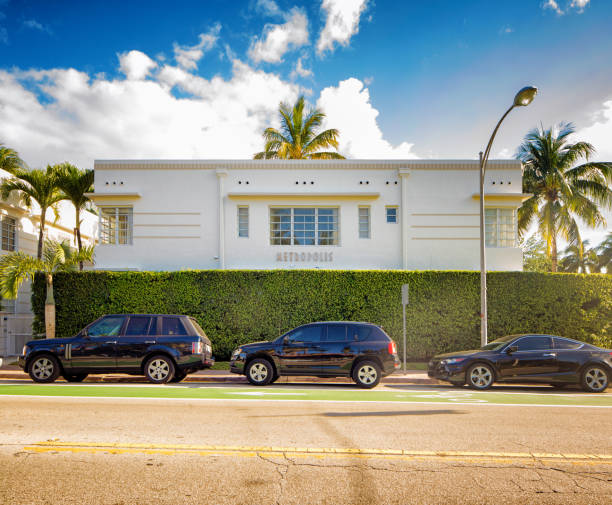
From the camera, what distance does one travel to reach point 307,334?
1173 centimetres

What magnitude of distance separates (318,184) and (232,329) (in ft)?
24.2

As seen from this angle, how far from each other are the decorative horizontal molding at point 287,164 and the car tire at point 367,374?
34.1ft

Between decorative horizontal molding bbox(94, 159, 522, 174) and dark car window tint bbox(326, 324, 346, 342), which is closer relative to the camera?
dark car window tint bbox(326, 324, 346, 342)

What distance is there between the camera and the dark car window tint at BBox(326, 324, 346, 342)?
11648 mm

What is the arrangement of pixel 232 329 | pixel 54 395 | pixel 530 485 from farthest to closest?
pixel 232 329 < pixel 54 395 < pixel 530 485

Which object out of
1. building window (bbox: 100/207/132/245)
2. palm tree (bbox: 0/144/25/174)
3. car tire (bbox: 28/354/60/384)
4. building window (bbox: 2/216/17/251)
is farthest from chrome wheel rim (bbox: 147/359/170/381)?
palm tree (bbox: 0/144/25/174)

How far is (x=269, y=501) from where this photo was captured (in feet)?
12.7

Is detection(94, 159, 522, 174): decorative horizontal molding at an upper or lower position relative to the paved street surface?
upper

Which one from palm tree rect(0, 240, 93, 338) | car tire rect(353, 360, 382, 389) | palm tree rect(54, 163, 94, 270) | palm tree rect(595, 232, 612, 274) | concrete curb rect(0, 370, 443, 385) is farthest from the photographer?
palm tree rect(595, 232, 612, 274)

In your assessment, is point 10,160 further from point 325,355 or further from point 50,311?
point 325,355

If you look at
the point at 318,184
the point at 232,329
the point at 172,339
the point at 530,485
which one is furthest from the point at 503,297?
the point at 530,485

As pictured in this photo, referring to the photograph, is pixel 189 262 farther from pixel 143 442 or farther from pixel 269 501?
pixel 269 501

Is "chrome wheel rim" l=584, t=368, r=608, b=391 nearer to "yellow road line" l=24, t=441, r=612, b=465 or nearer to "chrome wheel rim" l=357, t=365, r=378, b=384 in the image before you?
"chrome wheel rim" l=357, t=365, r=378, b=384

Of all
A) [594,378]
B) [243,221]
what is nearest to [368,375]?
[594,378]
